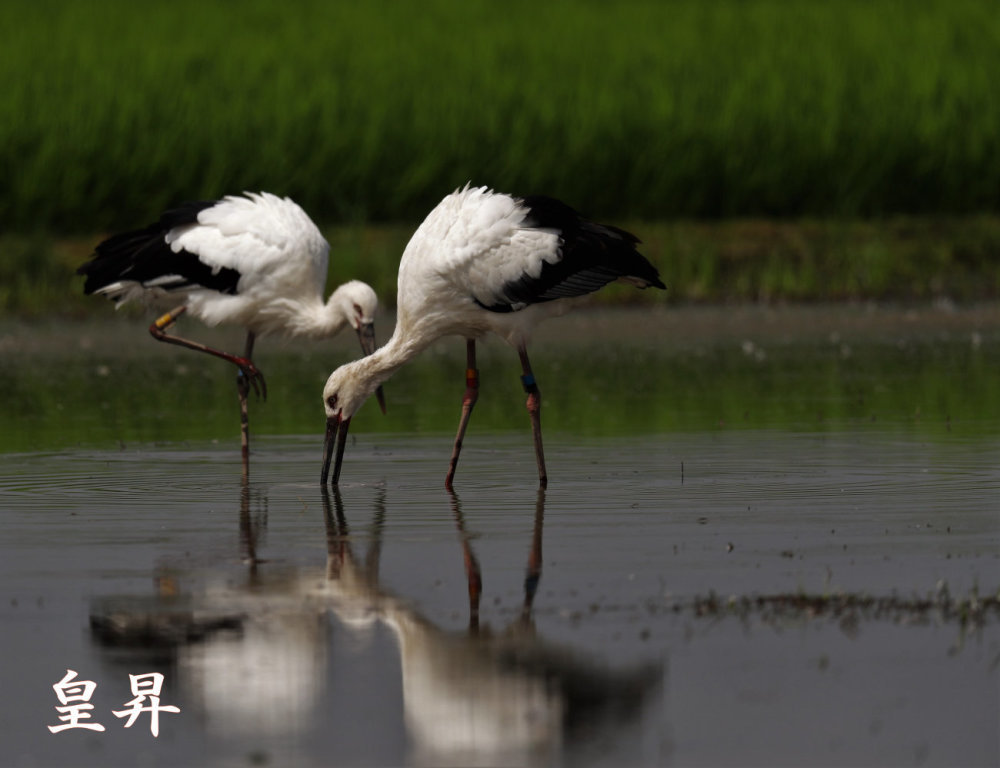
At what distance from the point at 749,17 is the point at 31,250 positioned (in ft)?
45.3

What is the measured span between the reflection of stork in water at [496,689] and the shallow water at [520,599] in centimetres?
1

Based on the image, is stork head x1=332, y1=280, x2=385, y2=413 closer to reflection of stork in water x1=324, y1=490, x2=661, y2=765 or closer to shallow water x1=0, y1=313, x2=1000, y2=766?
→ shallow water x1=0, y1=313, x2=1000, y2=766

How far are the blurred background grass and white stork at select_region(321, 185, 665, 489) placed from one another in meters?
9.73

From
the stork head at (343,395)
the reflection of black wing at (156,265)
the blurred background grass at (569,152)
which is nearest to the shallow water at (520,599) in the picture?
the stork head at (343,395)

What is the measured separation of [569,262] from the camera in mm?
11625

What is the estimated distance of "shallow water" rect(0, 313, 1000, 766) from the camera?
19.2 ft

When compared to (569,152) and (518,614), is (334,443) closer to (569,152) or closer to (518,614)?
(518,614)

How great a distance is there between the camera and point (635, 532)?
9055 mm

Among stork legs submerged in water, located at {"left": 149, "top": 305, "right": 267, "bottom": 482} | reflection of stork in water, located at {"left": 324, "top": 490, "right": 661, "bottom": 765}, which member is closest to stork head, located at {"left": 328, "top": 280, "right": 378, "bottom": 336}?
stork legs submerged in water, located at {"left": 149, "top": 305, "right": 267, "bottom": 482}

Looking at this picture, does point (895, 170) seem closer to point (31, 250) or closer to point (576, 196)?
point (576, 196)

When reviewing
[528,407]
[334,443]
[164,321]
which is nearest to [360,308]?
[164,321]

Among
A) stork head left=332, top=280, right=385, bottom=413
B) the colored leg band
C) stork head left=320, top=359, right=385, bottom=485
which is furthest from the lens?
the colored leg band

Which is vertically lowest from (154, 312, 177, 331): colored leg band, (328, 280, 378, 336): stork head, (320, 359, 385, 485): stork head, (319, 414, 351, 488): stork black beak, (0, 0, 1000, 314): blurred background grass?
(319, 414, 351, 488): stork black beak

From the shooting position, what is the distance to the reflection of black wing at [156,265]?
13867mm
